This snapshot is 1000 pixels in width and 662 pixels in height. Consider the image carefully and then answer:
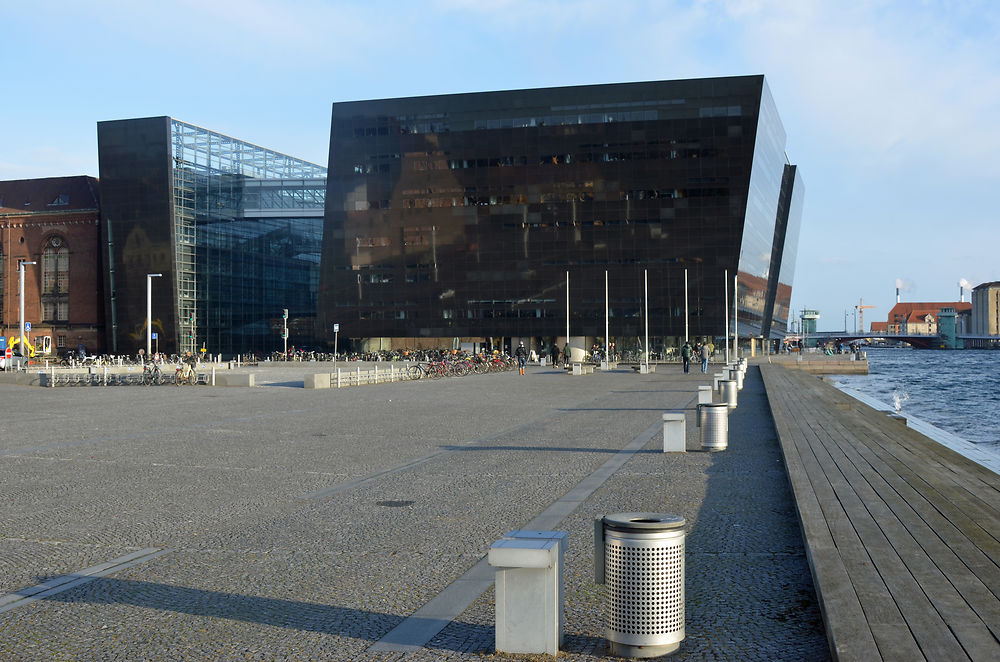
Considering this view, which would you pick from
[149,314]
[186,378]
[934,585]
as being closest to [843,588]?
[934,585]

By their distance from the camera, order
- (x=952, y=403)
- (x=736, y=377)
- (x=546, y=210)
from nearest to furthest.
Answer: (x=736, y=377) < (x=952, y=403) < (x=546, y=210)

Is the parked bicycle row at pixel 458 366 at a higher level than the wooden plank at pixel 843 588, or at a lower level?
lower

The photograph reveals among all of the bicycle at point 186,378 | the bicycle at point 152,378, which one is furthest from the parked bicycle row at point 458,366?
the bicycle at point 152,378

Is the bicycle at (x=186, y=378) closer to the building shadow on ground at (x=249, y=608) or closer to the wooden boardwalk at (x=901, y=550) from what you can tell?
the wooden boardwalk at (x=901, y=550)

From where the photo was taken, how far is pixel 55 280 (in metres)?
102

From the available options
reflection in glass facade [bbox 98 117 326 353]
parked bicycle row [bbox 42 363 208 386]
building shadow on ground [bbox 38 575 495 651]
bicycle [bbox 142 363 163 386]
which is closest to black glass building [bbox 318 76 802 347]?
reflection in glass facade [bbox 98 117 326 353]

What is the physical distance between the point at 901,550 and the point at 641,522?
107 inches

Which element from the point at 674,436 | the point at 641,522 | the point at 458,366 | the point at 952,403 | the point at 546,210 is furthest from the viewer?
the point at 546,210

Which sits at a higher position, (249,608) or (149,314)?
(149,314)

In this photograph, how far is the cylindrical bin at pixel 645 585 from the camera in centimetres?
542

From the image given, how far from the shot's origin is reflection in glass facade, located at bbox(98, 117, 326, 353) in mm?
95875

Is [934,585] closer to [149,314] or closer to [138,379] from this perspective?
[138,379]

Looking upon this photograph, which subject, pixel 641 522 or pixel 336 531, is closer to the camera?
pixel 641 522

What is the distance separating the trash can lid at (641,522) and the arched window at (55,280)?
107 meters
